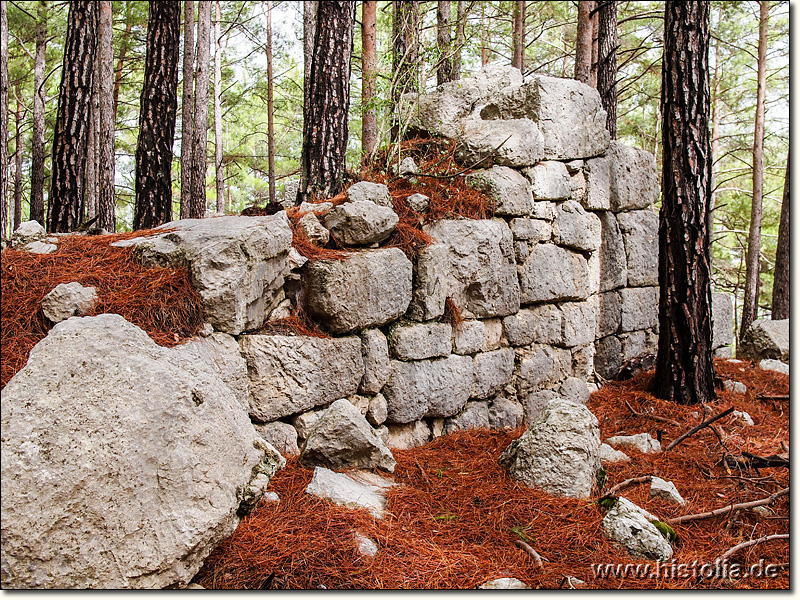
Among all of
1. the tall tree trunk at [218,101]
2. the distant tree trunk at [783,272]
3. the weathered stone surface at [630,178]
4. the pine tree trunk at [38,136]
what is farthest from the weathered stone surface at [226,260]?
the pine tree trunk at [38,136]

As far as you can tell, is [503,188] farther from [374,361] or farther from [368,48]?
[368,48]

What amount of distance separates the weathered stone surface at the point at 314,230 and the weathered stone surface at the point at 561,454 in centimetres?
198

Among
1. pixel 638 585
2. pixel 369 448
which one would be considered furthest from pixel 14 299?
pixel 638 585

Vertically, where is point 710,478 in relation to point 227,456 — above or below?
below

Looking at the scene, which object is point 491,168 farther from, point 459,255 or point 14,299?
point 14,299

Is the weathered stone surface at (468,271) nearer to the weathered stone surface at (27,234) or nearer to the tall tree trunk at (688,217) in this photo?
the tall tree trunk at (688,217)

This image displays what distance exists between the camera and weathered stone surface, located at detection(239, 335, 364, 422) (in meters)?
3.79

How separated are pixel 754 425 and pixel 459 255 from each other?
333 centimetres

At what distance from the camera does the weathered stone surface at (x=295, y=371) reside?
3.79 metres

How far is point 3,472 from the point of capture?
83.6 inches

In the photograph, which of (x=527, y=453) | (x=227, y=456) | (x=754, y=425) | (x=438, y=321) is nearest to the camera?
(x=227, y=456)

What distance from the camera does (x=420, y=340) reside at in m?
4.80

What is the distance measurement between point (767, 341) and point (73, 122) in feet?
31.8

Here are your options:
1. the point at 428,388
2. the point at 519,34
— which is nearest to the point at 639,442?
the point at 428,388
